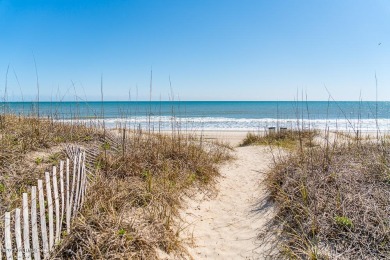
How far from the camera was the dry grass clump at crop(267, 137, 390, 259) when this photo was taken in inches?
124

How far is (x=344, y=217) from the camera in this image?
3.45m

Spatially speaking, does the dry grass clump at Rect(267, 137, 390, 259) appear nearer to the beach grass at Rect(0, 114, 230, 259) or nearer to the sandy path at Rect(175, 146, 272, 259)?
the sandy path at Rect(175, 146, 272, 259)

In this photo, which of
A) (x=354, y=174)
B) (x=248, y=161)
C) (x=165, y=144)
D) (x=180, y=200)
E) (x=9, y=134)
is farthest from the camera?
(x=248, y=161)

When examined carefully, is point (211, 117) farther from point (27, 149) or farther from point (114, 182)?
point (114, 182)

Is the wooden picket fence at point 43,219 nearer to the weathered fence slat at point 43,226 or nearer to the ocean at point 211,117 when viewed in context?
the weathered fence slat at point 43,226

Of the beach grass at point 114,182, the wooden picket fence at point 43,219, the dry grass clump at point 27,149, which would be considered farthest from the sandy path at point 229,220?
the dry grass clump at point 27,149

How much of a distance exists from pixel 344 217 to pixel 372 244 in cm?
41

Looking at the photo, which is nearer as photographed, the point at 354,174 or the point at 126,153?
the point at 354,174

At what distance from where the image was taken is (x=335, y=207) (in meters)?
3.71

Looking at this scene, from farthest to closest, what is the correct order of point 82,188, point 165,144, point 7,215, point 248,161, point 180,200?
point 248,161
point 165,144
point 180,200
point 82,188
point 7,215

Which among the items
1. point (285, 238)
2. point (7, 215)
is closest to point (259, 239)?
point (285, 238)

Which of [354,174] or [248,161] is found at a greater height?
[354,174]

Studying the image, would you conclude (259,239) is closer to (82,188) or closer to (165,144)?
(82,188)

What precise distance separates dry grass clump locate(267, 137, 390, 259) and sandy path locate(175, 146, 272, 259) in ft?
1.26
